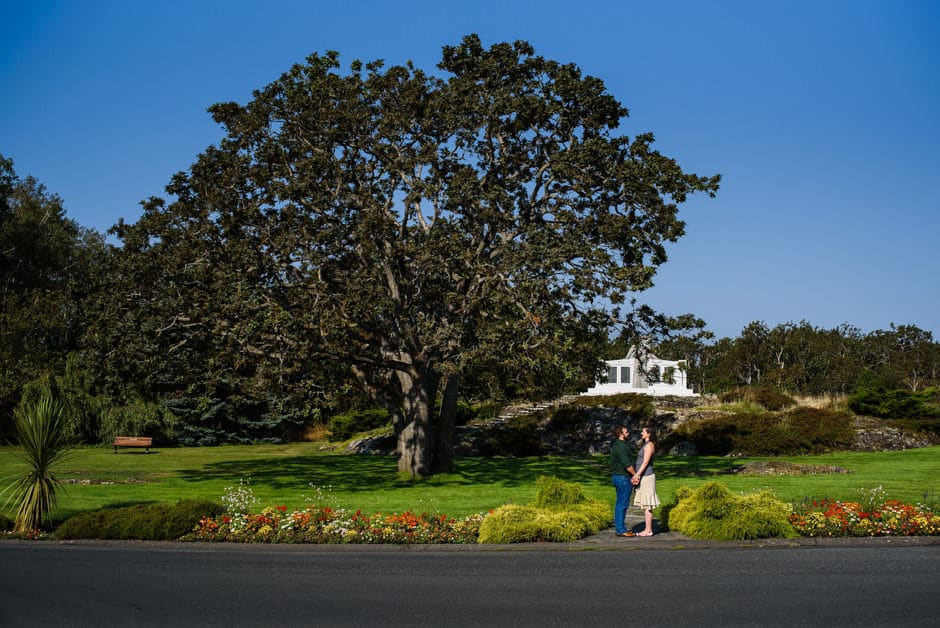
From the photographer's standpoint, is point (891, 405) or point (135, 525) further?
point (891, 405)

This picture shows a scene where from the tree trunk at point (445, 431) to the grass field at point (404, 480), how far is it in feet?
1.94

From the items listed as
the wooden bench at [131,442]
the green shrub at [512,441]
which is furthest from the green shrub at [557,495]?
the wooden bench at [131,442]

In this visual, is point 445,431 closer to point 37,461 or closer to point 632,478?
point 632,478

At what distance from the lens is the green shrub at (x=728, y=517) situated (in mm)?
13586

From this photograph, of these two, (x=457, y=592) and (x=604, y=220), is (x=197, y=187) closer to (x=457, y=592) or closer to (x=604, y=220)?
(x=604, y=220)

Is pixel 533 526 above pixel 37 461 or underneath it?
underneath

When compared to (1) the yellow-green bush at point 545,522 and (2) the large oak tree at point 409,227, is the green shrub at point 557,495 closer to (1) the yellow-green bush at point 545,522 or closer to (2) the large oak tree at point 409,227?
(1) the yellow-green bush at point 545,522

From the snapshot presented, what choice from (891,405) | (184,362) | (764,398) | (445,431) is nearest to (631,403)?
(764,398)

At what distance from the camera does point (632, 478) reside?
13.8m

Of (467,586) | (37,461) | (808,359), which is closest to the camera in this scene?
(467,586)

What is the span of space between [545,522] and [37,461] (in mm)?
9281

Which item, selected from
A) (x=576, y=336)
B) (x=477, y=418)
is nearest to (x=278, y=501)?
(x=576, y=336)

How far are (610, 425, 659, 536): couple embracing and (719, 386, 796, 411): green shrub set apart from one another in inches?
1061

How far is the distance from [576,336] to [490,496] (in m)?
5.53
